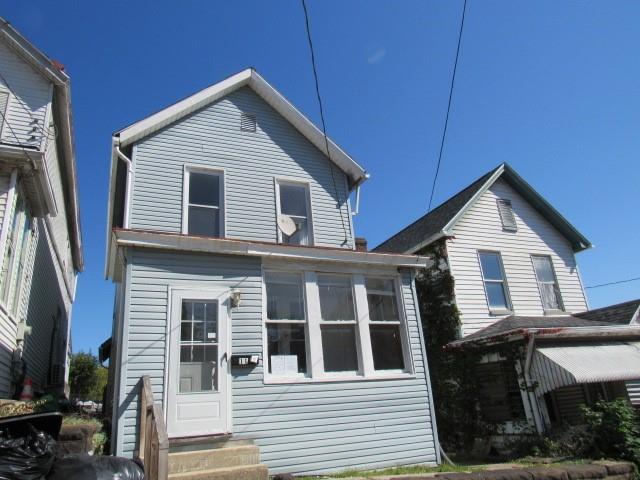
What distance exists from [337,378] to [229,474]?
270 cm

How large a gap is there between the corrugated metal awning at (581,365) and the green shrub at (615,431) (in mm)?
1142

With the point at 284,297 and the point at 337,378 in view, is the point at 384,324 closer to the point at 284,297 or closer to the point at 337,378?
the point at 337,378

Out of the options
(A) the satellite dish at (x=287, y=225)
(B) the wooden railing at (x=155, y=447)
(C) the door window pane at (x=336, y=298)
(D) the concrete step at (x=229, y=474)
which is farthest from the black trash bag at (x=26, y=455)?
(A) the satellite dish at (x=287, y=225)

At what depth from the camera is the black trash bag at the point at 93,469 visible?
4.03 m

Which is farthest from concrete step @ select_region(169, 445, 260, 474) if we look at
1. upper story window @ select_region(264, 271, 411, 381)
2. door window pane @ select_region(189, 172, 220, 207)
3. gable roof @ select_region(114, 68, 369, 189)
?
gable roof @ select_region(114, 68, 369, 189)

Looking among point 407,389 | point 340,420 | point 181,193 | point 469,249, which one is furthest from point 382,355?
point 469,249

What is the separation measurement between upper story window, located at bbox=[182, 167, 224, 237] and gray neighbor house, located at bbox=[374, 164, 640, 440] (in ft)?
22.4

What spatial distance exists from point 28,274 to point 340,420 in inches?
282

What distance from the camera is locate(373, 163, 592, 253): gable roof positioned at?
572 inches

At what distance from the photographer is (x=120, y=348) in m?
7.18

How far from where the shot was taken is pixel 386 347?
9211mm

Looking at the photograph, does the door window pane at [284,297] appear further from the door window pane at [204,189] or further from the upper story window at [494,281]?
the upper story window at [494,281]

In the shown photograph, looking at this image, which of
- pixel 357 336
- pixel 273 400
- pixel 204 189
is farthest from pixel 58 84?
pixel 357 336

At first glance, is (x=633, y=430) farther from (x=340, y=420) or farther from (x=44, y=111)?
(x=44, y=111)
